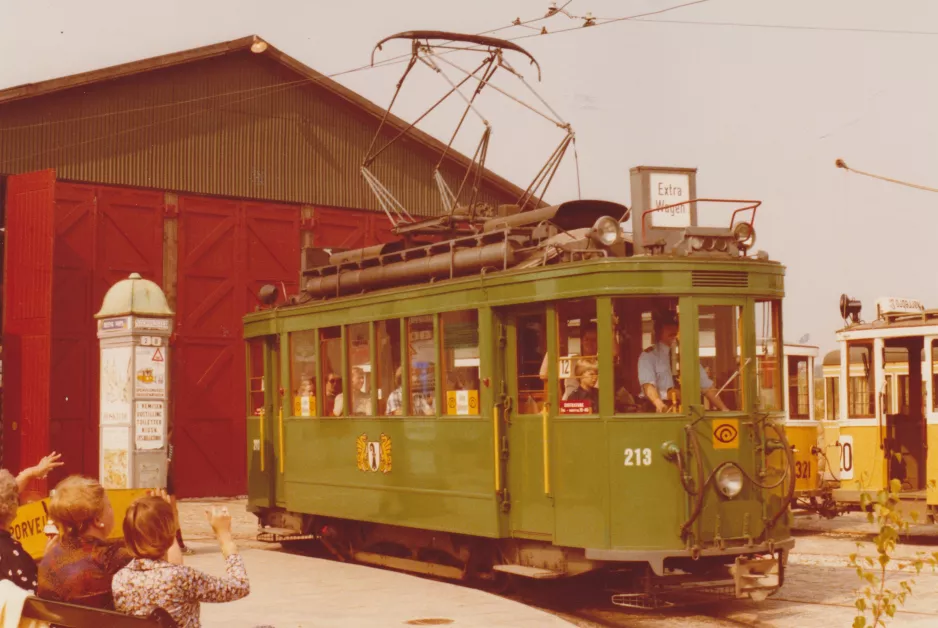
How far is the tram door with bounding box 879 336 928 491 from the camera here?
18281mm

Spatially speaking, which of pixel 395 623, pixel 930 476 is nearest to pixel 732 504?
pixel 395 623

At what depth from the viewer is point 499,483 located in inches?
470

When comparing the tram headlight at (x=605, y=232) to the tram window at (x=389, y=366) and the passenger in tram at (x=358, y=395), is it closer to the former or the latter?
the tram window at (x=389, y=366)

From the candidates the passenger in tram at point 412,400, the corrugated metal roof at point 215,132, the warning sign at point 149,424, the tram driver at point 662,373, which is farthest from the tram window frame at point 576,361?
the corrugated metal roof at point 215,132

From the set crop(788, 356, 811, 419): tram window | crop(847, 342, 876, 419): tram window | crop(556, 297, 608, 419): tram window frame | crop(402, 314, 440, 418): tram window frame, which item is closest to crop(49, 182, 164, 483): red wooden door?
crop(788, 356, 811, 419): tram window

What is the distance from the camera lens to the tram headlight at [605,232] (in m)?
11.5

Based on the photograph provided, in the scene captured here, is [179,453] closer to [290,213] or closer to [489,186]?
[290,213]

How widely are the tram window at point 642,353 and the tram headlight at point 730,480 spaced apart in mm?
667

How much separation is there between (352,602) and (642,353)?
3136 mm

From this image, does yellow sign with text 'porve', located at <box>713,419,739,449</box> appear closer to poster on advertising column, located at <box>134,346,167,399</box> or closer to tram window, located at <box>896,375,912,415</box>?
poster on advertising column, located at <box>134,346,167,399</box>

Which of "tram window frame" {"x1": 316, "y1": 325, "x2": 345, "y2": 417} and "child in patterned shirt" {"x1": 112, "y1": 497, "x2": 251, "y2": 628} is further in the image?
"tram window frame" {"x1": 316, "y1": 325, "x2": 345, "y2": 417}

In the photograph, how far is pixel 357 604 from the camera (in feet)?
36.5

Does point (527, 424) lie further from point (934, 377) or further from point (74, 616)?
point (934, 377)

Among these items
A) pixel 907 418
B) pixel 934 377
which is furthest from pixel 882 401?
pixel 934 377
